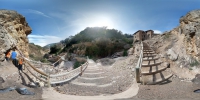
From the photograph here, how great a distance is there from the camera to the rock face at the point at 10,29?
24.0 ft

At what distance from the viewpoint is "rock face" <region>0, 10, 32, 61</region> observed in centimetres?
730

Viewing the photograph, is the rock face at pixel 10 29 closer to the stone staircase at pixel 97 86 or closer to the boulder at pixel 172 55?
the stone staircase at pixel 97 86

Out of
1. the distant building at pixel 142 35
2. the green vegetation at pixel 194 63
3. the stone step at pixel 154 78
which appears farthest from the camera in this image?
the distant building at pixel 142 35

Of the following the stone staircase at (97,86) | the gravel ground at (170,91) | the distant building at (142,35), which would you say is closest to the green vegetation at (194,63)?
the gravel ground at (170,91)

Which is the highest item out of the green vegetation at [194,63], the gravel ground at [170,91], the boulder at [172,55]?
the boulder at [172,55]

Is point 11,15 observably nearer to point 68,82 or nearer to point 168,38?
point 68,82

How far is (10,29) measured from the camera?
883cm

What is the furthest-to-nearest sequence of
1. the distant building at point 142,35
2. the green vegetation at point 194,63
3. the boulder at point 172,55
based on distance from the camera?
the distant building at point 142,35 < the boulder at point 172,55 < the green vegetation at point 194,63

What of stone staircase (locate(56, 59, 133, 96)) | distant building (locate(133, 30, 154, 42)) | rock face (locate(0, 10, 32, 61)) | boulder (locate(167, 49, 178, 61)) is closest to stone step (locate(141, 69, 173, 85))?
stone staircase (locate(56, 59, 133, 96))

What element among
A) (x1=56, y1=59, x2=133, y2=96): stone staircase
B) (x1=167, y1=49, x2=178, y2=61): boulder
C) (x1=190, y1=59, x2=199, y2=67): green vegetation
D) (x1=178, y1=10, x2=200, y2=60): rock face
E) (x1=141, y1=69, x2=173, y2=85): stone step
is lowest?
(x1=56, y1=59, x2=133, y2=96): stone staircase

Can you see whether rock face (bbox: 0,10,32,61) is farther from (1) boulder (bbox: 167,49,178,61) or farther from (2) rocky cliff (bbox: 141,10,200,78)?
(1) boulder (bbox: 167,49,178,61)

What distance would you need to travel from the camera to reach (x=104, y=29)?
39.6m

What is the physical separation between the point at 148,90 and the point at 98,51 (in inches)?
733

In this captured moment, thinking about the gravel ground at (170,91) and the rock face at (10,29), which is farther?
the rock face at (10,29)
